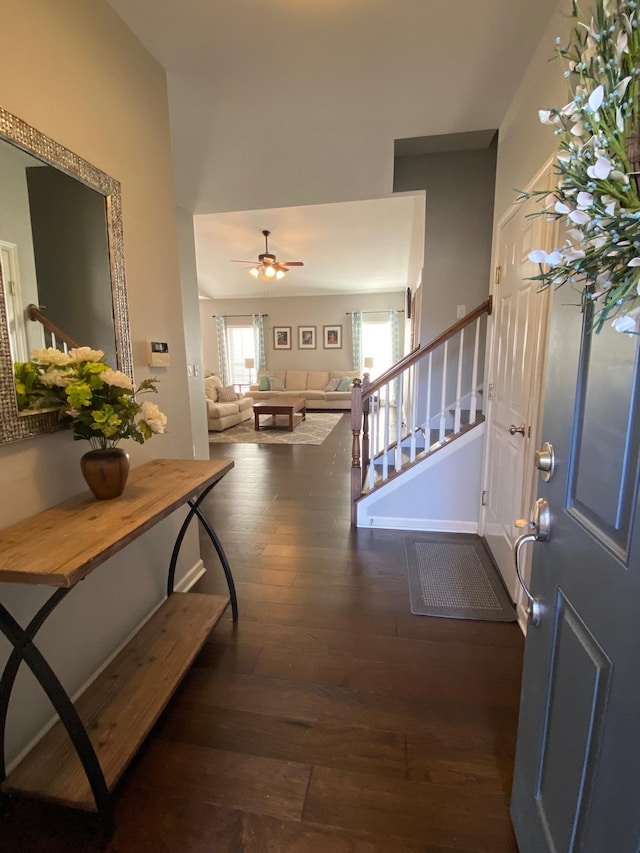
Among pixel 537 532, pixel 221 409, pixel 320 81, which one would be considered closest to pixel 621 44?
pixel 537 532

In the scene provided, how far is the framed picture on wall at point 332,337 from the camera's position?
9.58 meters

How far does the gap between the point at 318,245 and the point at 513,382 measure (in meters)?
5.61

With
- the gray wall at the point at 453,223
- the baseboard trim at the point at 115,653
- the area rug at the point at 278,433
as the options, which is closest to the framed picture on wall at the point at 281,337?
the area rug at the point at 278,433

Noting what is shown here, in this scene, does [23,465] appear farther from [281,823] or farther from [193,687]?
[281,823]

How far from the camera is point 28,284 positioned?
46.9 inches

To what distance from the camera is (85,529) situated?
1083 mm

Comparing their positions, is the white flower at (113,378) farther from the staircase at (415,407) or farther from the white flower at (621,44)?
the staircase at (415,407)

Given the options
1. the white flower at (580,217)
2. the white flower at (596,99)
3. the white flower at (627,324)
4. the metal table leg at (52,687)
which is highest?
the white flower at (596,99)

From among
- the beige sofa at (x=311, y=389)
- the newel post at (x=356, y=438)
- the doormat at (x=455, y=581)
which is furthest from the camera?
the beige sofa at (x=311, y=389)

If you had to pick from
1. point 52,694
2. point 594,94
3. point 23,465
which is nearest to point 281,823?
point 52,694

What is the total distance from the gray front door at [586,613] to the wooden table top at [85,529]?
1.05 m

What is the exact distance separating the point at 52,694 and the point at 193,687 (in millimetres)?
713

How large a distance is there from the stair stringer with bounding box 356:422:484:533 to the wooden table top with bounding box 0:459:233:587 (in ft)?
5.41

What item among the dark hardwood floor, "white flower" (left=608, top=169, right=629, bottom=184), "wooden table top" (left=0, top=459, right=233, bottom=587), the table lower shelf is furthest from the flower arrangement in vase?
"white flower" (left=608, top=169, right=629, bottom=184)
